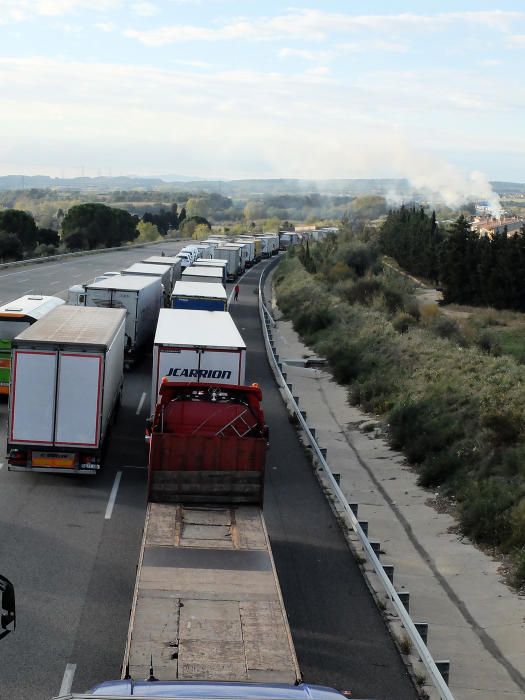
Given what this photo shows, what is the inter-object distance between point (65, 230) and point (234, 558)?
352ft

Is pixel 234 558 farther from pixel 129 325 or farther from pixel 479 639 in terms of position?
pixel 129 325

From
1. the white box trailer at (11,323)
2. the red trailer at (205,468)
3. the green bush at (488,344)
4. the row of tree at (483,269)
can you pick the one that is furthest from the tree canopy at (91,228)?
the red trailer at (205,468)

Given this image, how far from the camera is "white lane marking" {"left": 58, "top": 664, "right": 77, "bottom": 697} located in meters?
10.4

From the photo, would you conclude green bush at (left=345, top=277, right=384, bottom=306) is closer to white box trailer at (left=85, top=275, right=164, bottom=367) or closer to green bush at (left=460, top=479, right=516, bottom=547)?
white box trailer at (left=85, top=275, right=164, bottom=367)

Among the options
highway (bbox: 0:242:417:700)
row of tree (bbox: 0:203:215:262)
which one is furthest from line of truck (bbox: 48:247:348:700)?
row of tree (bbox: 0:203:215:262)

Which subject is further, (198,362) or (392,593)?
(198,362)

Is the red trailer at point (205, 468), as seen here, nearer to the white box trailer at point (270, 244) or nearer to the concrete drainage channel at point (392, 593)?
the concrete drainage channel at point (392, 593)

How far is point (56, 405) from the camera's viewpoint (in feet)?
60.8

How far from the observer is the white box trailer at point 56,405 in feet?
60.6

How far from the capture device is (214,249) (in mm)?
79188

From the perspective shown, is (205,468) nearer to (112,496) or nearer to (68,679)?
(112,496)

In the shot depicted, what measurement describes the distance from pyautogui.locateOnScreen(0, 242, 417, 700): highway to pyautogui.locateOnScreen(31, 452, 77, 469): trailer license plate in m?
0.45

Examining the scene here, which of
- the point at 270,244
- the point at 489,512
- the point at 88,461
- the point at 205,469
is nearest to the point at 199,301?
the point at 88,461

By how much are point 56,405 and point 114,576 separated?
5.12 meters
